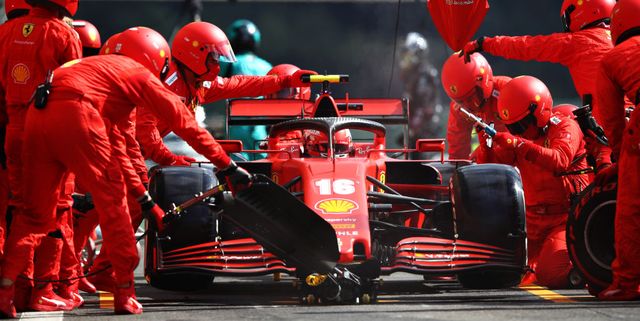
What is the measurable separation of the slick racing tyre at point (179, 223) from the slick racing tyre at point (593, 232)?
252 centimetres

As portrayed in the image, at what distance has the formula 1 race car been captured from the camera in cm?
931

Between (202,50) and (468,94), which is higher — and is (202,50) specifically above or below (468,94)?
above

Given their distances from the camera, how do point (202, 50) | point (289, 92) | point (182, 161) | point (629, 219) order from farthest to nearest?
1. point (289, 92)
2. point (202, 50)
3. point (182, 161)
4. point (629, 219)

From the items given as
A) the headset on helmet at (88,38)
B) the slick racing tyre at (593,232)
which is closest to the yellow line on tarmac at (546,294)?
the slick racing tyre at (593,232)

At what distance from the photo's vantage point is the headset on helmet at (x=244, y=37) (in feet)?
59.8

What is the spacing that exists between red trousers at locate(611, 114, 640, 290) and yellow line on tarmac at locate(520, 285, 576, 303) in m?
0.40

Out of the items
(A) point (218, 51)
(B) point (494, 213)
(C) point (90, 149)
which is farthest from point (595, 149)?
(C) point (90, 149)

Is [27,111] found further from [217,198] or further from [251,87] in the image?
[251,87]

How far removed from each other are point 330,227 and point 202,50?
11.1 ft

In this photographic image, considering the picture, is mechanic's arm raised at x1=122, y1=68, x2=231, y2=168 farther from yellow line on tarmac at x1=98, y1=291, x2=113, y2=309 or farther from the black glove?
the black glove

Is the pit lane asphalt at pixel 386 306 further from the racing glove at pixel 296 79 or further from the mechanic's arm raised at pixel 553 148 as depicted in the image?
the racing glove at pixel 296 79

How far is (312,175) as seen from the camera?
33.7 ft

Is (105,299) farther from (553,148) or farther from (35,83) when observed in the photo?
(553,148)

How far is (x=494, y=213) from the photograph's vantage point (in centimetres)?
1001
